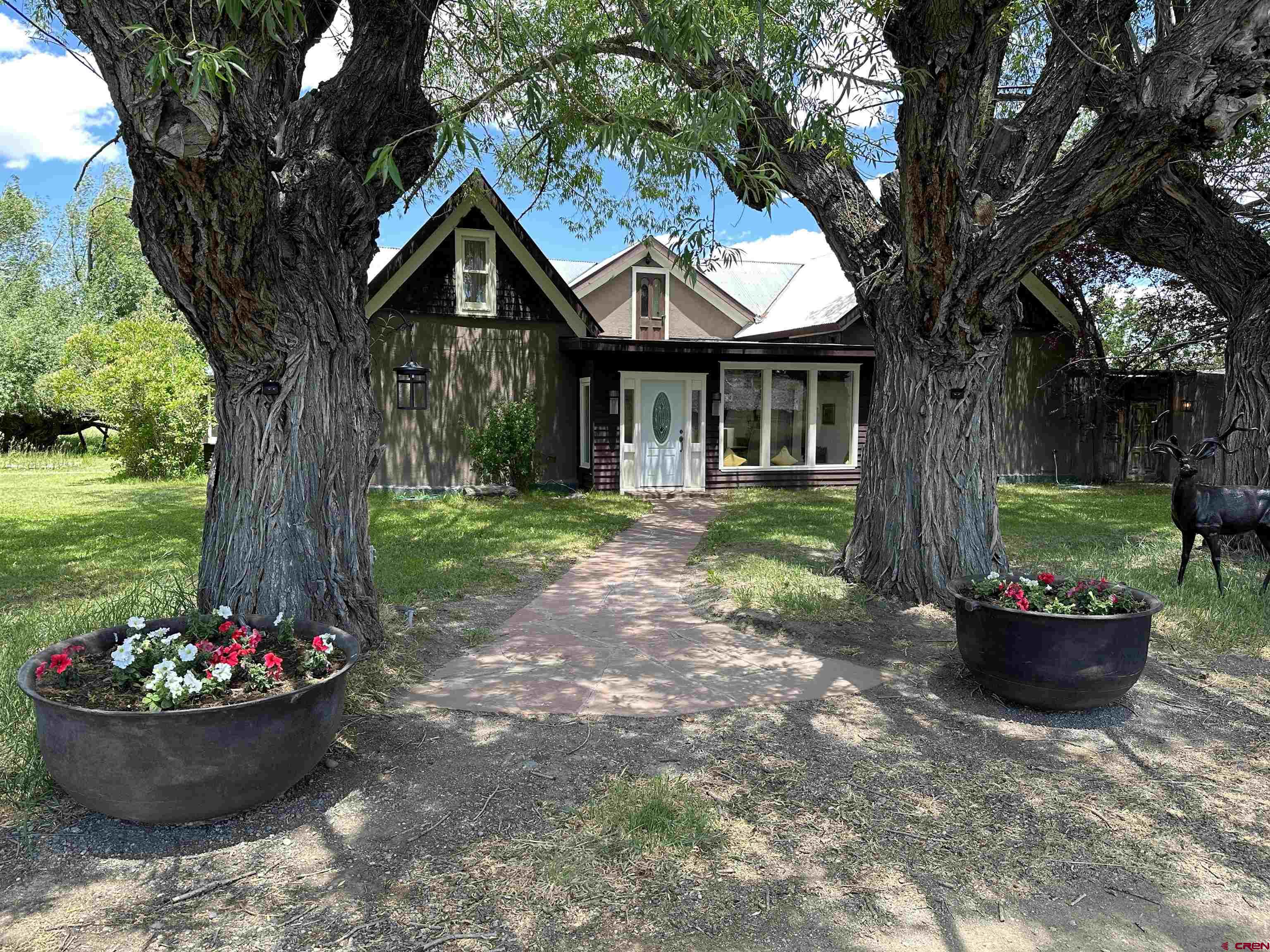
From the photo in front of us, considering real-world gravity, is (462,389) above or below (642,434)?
above

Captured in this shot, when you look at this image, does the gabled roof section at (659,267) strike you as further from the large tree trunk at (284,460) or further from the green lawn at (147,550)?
the large tree trunk at (284,460)

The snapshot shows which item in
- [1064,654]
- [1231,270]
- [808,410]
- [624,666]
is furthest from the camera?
[808,410]

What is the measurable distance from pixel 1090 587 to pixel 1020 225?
114 inches

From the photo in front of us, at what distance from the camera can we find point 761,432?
17031mm

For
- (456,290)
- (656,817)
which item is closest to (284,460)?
(656,817)

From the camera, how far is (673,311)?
21156 millimetres

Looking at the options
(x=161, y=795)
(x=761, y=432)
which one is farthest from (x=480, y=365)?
(x=161, y=795)

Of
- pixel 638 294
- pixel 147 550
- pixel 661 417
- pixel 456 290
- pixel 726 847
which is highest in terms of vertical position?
pixel 638 294

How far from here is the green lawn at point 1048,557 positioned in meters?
6.67

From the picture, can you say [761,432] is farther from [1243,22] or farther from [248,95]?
[248,95]

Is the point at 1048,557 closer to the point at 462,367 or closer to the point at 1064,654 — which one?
the point at 1064,654

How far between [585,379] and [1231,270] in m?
10.2

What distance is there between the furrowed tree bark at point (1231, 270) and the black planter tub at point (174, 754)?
10030mm

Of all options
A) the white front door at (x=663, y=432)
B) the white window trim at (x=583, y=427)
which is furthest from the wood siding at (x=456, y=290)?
the white front door at (x=663, y=432)
